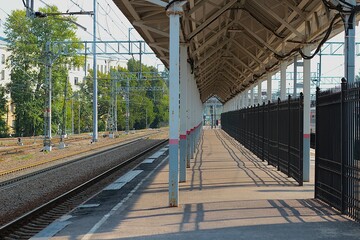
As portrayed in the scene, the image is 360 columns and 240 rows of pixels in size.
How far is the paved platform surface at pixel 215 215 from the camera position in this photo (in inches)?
331

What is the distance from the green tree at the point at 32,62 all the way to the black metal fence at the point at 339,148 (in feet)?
193

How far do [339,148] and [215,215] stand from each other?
2566mm

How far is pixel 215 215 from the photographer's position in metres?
9.85

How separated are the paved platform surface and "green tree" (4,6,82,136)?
5634 cm

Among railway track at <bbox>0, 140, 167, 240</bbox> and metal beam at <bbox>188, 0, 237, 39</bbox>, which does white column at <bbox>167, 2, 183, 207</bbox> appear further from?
metal beam at <bbox>188, 0, 237, 39</bbox>

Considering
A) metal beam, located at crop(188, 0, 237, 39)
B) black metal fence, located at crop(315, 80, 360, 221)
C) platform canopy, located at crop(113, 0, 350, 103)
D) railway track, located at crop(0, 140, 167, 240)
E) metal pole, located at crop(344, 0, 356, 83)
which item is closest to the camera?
black metal fence, located at crop(315, 80, 360, 221)

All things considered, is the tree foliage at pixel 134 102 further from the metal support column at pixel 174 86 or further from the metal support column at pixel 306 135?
the metal support column at pixel 174 86

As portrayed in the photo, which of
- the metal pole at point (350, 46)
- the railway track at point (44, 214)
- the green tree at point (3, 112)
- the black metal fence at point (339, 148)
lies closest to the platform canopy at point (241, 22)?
the metal pole at point (350, 46)

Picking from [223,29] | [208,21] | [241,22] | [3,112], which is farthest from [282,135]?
[3,112]

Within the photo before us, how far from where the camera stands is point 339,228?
856 centimetres

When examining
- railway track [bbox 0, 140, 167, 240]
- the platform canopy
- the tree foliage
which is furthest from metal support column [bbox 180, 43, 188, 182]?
the tree foliage

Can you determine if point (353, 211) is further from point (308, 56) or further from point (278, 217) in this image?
point (308, 56)

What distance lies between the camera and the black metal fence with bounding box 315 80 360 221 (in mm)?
9109

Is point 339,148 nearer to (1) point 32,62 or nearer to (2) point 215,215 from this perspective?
(2) point 215,215
